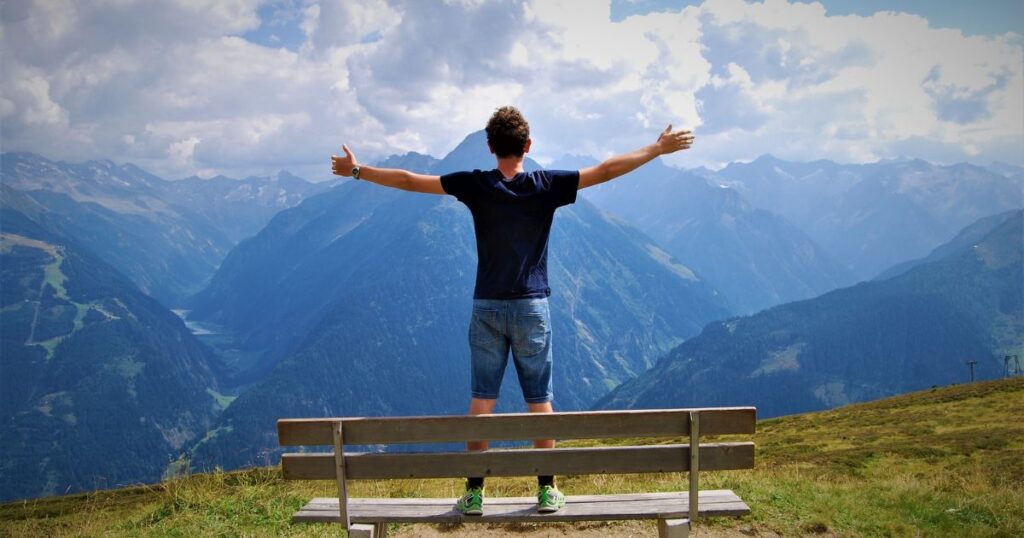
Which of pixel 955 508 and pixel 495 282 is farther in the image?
pixel 955 508

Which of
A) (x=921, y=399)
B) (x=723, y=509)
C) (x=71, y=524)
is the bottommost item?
(x=921, y=399)

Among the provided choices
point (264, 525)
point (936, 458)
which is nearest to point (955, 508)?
point (264, 525)

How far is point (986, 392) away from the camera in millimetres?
84750

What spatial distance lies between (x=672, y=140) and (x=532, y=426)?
296cm

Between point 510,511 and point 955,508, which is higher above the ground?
point 510,511

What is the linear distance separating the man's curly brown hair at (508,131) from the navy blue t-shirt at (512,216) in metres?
0.24

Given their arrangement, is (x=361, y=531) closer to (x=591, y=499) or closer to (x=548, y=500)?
(x=548, y=500)

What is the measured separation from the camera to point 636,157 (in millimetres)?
6520

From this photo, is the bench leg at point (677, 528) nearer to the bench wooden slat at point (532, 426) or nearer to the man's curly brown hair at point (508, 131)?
the bench wooden slat at point (532, 426)

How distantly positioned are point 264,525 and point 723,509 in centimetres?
636

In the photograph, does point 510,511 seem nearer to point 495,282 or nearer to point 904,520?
point 495,282

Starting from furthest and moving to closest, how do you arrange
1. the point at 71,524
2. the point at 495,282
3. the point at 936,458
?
the point at 936,458, the point at 71,524, the point at 495,282

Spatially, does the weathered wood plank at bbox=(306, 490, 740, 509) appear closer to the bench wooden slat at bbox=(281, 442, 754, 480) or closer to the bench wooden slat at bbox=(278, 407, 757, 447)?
the bench wooden slat at bbox=(281, 442, 754, 480)

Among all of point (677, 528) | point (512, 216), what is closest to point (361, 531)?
point (677, 528)
